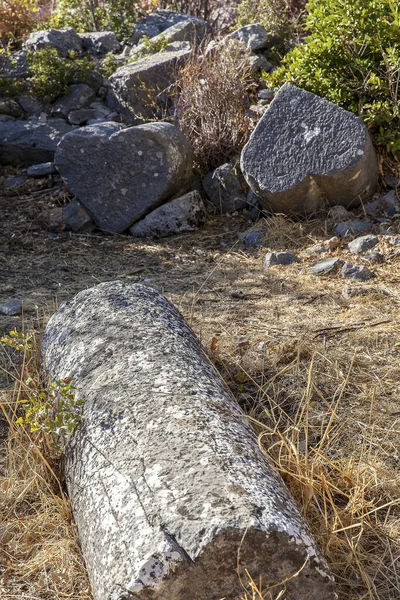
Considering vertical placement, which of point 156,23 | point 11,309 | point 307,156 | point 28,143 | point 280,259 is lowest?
point 280,259

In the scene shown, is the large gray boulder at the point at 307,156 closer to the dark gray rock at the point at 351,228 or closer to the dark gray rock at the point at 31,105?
the dark gray rock at the point at 351,228

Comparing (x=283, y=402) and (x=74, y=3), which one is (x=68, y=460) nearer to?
(x=283, y=402)

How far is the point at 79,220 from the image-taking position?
6195 millimetres

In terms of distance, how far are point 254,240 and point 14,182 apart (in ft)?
9.04

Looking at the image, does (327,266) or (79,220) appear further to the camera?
(79,220)

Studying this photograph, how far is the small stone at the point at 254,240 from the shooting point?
562 centimetres

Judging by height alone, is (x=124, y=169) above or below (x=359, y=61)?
below

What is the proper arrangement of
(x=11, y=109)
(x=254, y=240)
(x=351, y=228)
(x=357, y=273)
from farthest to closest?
(x=11, y=109)
(x=254, y=240)
(x=351, y=228)
(x=357, y=273)

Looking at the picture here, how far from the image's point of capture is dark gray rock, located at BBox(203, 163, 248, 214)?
6168mm

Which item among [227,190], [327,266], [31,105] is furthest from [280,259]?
[31,105]

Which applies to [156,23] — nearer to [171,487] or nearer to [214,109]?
[214,109]

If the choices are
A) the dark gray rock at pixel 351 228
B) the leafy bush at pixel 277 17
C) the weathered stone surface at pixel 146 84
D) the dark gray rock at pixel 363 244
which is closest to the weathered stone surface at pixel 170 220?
the dark gray rock at pixel 351 228

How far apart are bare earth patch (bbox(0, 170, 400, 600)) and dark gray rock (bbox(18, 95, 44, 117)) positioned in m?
1.50

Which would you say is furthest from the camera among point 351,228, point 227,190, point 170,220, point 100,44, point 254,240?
point 100,44
